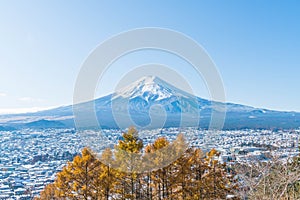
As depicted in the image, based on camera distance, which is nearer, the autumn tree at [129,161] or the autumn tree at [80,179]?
the autumn tree at [80,179]

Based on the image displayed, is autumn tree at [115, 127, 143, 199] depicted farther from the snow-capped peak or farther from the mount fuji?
the snow-capped peak

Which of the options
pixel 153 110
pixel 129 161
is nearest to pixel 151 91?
pixel 153 110

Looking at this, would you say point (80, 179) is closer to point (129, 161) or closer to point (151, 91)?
point (129, 161)

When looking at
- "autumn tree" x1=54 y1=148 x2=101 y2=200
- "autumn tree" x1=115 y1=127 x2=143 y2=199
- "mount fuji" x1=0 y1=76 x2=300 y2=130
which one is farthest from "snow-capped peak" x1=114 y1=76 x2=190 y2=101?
"autumn tree" x1=54 y1=148 x2=101 y2=200

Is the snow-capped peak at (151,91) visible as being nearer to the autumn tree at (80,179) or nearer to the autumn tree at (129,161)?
the autumn tree at (129,161)

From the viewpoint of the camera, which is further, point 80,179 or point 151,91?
point 151,91

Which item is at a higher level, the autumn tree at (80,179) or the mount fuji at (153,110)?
the mount fuji at (153,110)

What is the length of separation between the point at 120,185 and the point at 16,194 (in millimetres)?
17008

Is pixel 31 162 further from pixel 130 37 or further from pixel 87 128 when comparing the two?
pixel 130 37

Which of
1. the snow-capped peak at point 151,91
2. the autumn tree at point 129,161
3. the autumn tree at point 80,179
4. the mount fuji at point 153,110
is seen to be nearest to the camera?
the autumn tree at point 80,179

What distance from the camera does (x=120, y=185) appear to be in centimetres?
1359

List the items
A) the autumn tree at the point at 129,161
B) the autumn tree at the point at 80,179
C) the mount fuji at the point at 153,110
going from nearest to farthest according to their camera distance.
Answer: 1. the autumn tree at the point at 80,179
2. the autumn tree at the point at 129,161
3. the mount fuji at the point at 153,110

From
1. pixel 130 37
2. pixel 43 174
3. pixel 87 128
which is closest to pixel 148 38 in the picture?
pixel 130 37

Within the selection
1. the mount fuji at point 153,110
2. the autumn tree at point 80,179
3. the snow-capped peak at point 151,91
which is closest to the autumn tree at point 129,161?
the autumn tree at point 80,179
